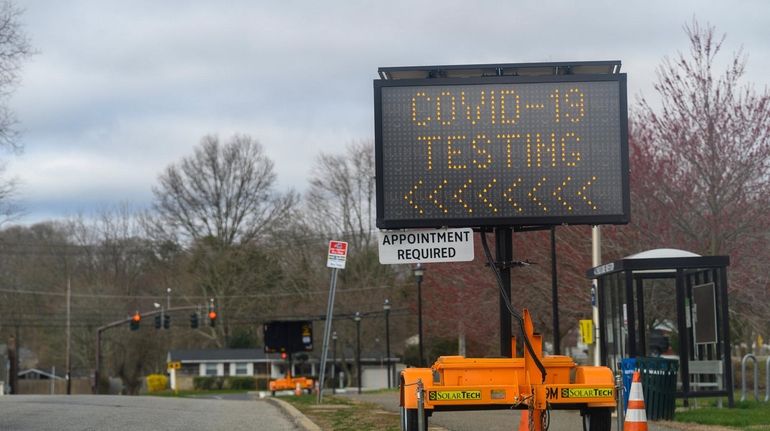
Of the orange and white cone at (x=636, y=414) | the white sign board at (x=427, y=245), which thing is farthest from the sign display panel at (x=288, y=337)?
the orange and white cone at (x=636, y=414)

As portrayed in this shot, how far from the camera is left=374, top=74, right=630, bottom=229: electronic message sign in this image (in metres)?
10.7

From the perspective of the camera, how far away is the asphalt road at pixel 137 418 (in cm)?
1712

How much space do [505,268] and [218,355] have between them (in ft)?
240

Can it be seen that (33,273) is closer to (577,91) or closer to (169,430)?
(169,430)

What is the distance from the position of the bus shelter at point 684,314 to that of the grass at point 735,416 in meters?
0.35

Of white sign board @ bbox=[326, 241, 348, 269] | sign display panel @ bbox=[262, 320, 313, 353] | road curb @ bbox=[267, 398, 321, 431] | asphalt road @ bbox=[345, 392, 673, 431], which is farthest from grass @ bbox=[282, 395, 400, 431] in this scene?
sign display panel @ bbox=[262, 320, 313, 353]

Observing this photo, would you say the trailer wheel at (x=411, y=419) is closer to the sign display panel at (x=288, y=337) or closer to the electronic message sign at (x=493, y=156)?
the electronic message sign at (x=493, y=156)

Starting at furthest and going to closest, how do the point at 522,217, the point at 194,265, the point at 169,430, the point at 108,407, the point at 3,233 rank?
the point at 3,233
the point at 194,265
the point at 108,407
the point at 169,430
the point at 522,217

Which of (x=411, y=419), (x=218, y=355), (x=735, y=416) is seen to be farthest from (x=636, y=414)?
(x=218, y=355)

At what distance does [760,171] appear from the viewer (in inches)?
1069

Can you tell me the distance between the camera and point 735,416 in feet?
54.2

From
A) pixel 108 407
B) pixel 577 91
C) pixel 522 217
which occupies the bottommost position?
pixel 108 407

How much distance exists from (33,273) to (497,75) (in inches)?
2925

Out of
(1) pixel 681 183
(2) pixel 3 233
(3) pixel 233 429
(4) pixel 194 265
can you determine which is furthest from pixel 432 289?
(2) pixel 3 233
